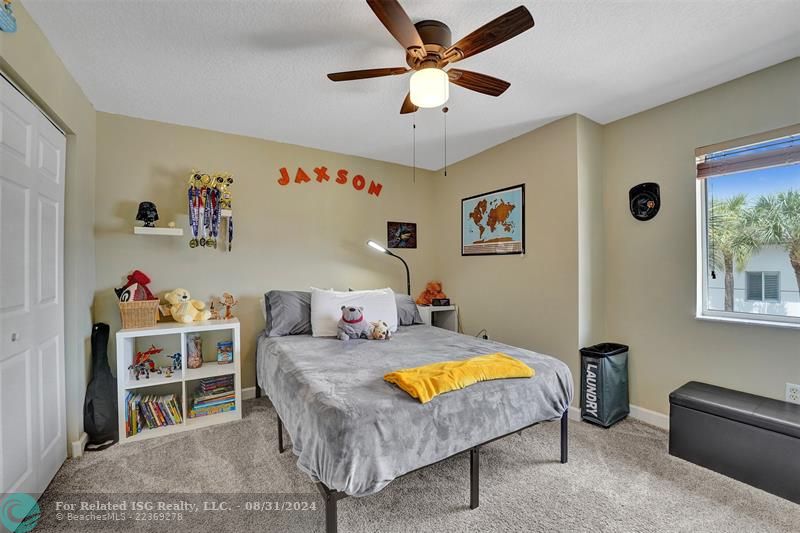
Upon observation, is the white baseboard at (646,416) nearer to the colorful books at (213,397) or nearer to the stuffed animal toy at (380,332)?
the stuffed animal toy at (380,332)

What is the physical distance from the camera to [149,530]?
59.5 inches

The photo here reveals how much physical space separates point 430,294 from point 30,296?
322 cm

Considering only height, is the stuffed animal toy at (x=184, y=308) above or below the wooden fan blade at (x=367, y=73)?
below

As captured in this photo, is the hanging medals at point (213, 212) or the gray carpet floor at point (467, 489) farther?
the hanging medals at point (213, 212)

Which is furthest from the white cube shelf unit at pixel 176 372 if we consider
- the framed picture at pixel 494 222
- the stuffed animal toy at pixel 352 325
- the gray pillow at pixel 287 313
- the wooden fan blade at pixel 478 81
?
the framed picture at pixel 494 222

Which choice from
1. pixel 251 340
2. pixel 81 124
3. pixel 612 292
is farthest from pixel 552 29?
pixel 251 340

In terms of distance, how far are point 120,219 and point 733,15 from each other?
4.05m

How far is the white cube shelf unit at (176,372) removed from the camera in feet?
7.50

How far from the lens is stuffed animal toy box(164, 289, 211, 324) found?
258 centimetres

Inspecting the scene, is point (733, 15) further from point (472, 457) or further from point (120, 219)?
point (120, 219)

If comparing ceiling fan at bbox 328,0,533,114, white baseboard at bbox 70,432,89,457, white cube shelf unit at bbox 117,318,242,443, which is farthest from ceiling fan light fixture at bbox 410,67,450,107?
white baseboard at bbox 70,432,89,457

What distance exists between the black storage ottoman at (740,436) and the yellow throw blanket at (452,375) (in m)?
1.15

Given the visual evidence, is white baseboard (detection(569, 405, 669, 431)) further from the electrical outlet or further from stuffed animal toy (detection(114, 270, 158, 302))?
stuffed animal toy (detection(114, 270, 158, 302))

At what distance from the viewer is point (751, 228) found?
87.8 inches
